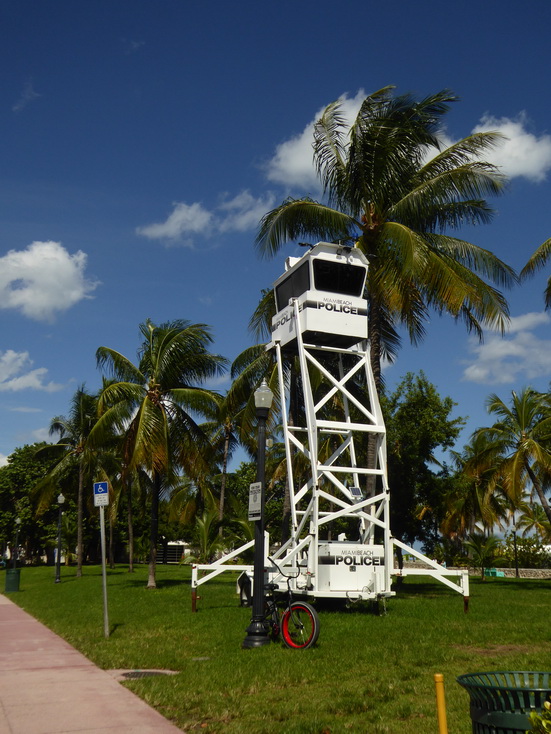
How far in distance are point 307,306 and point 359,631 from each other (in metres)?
Answer: 7.86

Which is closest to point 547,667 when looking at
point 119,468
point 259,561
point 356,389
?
point 259,561

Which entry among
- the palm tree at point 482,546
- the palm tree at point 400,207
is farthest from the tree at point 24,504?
the palm tree at point 400,207

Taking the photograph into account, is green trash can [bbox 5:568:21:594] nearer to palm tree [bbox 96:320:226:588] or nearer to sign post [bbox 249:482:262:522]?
palm tree [bbox 96:320:226:588]

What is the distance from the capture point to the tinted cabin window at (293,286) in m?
17.5

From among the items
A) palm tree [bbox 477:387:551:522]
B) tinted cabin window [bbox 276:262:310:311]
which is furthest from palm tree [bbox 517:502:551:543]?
tinted cabin window [bbox 276:262:310:311]

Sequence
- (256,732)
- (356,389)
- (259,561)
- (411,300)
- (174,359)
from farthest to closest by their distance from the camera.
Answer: (174,359)
(356,389)
(411,300)
(259,561)
(256,732)

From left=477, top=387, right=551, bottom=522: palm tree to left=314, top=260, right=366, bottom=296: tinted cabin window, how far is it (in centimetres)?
1413

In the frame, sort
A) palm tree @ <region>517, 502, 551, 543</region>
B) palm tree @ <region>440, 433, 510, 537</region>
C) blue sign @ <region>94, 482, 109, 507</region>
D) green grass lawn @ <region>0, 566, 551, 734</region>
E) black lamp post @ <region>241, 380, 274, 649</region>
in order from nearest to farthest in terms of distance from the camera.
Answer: green grass lawn @ <region>0, 566, 551, 734</region>
black lamp post @ <region>241, 380, 274, 649</region>
blue sign @ <region>94, 482, 109, 507</region>
palm tree @ <region>440, 433, 510, 537</region>
palm tree @ <region>517, 502, 551, 543</region>

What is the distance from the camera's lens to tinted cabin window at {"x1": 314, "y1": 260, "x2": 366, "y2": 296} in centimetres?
1747

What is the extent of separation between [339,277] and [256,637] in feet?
30.7

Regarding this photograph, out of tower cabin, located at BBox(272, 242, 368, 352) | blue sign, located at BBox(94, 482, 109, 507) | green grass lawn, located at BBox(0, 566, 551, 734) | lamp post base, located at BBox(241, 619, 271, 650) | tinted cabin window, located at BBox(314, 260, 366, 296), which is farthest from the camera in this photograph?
tinted cabin window, located at BBox(314, 260, 366, 296)

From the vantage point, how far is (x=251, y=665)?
949 centimetres

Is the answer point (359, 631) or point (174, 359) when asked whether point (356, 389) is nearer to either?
point (174, 359)

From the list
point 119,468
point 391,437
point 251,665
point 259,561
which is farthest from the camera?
point 119,468
